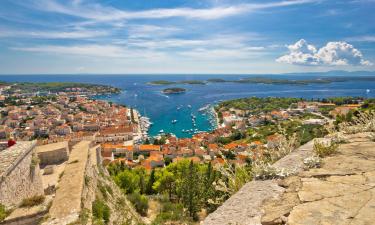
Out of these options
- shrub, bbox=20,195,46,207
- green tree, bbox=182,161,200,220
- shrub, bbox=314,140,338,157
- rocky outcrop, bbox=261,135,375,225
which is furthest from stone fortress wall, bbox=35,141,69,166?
rocky outcrop, bbox=261,135,375,225

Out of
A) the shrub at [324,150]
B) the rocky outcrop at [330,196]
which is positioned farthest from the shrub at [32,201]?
the shrub at [324,150]

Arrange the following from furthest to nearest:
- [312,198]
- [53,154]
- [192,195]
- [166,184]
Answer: [166,184] → [192,195] → [53,154] → [312,198]

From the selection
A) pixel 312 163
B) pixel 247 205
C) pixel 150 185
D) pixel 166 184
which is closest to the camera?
pixel 247 205

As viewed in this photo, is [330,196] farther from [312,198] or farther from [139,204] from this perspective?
[139,204]

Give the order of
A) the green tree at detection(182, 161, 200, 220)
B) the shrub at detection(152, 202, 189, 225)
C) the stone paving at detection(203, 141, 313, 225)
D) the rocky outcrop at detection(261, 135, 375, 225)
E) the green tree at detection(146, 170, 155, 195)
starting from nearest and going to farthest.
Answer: the rocky outcrop at detection(261, 135, 375, 225) → the stone paving at detection(203, 141, 313, 225) → the shrub at detection(152, 202, 189, 225) → the green tree at detection(182, 161, 200, 220) → the green tree at detection(146, 170, 155, 195)

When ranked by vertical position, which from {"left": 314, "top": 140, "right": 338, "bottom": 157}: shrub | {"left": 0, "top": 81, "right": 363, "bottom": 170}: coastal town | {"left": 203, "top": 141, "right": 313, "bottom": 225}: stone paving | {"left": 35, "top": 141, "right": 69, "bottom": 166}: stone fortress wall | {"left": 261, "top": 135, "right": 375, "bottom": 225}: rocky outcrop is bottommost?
{"left": 0, "top": 81, "right": 363, "bottom": 170}: coastal town

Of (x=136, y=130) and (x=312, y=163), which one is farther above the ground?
(x=312, y=163)

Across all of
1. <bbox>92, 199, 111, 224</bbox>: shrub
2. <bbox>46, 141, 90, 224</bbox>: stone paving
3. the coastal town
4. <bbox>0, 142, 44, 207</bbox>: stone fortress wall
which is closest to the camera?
<bbox>46, 141, 90, 224</bbox>: stone paving

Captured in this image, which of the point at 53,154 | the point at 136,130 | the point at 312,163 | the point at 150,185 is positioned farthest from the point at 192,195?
the point at 136,130

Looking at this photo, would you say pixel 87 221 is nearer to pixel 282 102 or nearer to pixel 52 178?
pixel 52 178

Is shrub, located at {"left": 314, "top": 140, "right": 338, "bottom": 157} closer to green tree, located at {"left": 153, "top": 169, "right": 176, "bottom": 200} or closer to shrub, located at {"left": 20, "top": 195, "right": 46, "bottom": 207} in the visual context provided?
shrub, located at {"left": 20, "top": 195, "right": 46, "bottom": 207}
